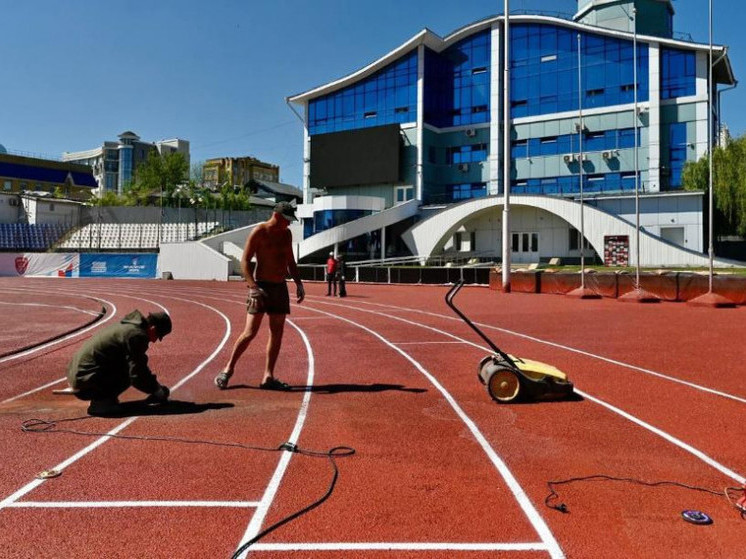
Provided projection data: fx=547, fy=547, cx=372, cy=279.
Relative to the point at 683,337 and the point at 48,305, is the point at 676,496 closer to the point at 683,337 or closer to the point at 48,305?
the point at 683,337

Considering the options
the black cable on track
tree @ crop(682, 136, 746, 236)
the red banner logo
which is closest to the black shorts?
the black cable on track

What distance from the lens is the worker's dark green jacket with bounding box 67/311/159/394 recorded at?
5.47 m

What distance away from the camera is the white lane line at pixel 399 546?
301 centimetres

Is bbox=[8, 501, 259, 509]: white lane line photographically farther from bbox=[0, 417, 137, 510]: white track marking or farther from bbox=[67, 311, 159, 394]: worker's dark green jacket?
bbox=[67, 311, 159, 394]: worker's dark green jacket

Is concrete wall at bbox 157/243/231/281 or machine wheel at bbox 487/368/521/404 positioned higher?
concrete wall at bbox 157/243/231/281

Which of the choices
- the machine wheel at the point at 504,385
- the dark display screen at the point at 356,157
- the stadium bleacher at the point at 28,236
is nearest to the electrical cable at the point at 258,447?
the machine wheel at the point at 504,385

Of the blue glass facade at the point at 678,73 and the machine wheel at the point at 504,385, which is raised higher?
the blue glass facade at the point at 678,73

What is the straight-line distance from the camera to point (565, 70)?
44.7 m

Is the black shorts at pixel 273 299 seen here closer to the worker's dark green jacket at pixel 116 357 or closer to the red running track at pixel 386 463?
the red running track at pixel 386 463

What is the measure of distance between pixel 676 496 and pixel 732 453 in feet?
4.18

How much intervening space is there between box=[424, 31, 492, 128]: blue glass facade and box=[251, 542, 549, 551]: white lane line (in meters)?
48.1

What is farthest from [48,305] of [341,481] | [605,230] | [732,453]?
[605,230]

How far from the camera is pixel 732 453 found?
4512 millimetres

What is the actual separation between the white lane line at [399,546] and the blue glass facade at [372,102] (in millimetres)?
48667
